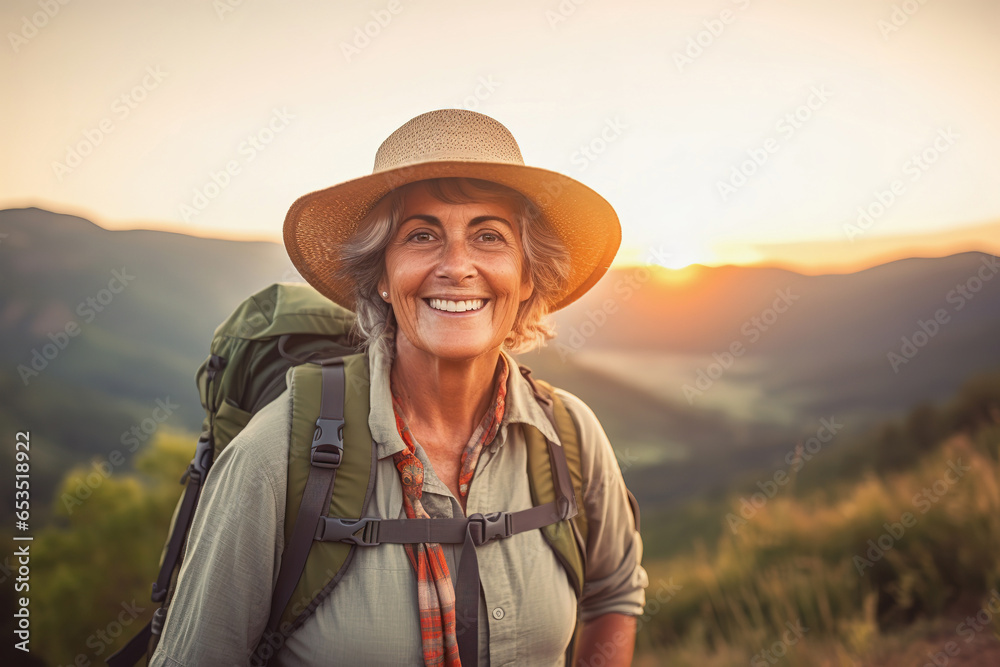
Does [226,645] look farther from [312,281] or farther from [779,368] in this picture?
[779,368]

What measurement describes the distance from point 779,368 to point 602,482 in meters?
3.37

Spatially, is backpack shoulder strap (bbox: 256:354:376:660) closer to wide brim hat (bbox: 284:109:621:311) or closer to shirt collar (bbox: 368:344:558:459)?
shirt collar (bbox: 368:344:558:459)

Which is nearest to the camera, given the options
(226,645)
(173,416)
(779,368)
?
(226,645)

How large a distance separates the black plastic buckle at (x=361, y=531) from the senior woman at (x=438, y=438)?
0.03 meters

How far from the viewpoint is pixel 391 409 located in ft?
5.31

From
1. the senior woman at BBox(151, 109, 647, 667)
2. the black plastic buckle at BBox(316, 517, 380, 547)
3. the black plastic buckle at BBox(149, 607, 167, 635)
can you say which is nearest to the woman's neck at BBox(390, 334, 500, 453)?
the senior woman at BBox(151, 109, 647, 667)

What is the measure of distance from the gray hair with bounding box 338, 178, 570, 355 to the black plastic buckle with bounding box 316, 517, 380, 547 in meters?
0.55

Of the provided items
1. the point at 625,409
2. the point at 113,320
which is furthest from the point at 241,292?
the point at 625,409

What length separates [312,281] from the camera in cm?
201

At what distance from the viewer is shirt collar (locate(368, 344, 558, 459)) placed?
155cm

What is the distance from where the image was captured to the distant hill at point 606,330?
3.66 m
